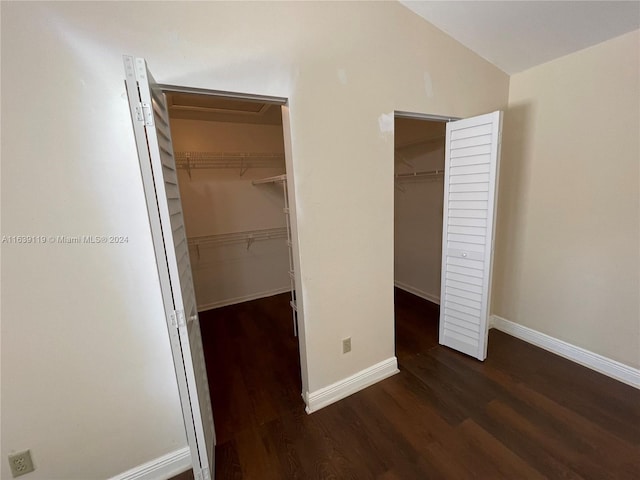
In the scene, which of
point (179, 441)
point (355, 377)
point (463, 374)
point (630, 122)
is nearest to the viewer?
point (179, 441)

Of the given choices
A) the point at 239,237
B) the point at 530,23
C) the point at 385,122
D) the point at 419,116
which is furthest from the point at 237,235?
the point at 530,23

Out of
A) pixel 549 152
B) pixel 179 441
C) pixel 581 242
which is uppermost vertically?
pixel 549 152

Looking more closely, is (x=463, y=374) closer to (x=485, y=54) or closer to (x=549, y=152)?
(x=549, y=152)

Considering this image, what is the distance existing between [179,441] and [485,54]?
10.8 feet

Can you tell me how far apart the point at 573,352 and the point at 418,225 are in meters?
1.88

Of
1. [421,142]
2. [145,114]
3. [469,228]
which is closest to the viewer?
[145,114]

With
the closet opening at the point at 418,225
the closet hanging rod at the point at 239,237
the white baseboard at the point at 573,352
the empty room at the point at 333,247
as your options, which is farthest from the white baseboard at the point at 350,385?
the closet hanging rod at the point at 239,237

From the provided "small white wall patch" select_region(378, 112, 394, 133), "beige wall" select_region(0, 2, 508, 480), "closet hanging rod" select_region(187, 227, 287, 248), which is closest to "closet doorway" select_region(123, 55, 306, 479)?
"closet hanging rod" select_region(187, 227, 287, 248)

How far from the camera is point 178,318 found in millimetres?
1037

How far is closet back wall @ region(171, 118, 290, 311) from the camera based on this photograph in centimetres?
325

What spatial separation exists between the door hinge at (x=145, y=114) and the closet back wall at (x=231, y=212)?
2.50m

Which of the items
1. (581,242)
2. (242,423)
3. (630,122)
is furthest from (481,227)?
(242,423)

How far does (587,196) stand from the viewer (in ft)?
6.62

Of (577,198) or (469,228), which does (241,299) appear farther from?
(577,198)
